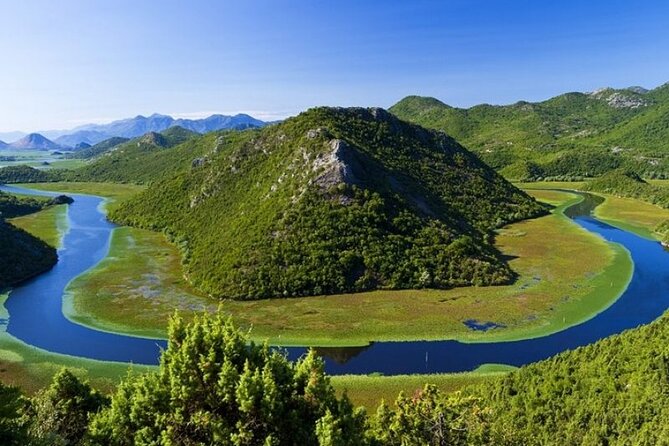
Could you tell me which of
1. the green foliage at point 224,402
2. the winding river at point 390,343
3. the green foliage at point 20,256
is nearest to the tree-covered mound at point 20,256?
the green foliage at point 20,256

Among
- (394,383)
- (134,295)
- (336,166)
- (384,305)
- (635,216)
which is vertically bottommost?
(394,383)

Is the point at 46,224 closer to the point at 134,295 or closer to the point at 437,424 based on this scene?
the point at 134,295

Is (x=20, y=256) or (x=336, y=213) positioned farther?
(x=20, y=256)

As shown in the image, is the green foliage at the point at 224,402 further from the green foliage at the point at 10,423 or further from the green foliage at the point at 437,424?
the green foliage at the point at 10,423

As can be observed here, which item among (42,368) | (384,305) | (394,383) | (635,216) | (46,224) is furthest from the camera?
(46,224)

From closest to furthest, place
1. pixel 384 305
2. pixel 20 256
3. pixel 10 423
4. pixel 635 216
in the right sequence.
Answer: pixel 10 423, pixel 384 305, pixel 20 256, pixel 635 216

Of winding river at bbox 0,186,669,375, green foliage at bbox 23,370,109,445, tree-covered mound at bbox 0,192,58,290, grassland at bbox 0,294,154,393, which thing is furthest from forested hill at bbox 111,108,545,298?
green foliage at bbox 23,370,109,445

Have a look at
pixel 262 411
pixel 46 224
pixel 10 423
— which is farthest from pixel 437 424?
pixel 46 224
